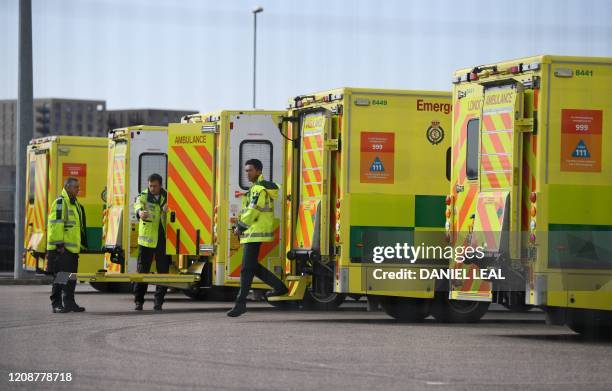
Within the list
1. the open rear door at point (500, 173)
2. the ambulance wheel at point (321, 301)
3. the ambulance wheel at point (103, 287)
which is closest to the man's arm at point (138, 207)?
the ambulance wheel at point (321, 301)

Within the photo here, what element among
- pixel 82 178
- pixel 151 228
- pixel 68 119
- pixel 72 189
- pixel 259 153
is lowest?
pixel 151 228

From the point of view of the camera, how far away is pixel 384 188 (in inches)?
684

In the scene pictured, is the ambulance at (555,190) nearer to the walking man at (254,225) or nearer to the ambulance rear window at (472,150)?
the ambulance rear window at (472,150)

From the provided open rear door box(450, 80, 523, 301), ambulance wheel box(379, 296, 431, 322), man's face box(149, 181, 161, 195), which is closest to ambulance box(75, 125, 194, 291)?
man's face box(149, 181, 161, 195)

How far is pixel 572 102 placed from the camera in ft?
45.9

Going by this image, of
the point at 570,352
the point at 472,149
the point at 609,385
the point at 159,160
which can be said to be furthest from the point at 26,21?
the point at 609,385

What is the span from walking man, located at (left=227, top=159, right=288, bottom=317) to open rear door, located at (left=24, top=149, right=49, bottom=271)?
29.1ft

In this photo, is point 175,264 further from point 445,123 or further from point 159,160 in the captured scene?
point 445,123

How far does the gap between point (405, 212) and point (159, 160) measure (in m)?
6.20

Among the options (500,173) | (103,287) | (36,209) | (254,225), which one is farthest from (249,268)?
(36,209)

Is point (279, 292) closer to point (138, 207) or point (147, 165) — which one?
point (138, 207)

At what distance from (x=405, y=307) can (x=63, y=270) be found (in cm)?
444

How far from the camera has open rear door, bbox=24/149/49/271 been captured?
84.5ft

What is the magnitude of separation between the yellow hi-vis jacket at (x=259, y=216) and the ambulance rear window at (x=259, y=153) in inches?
68.8
